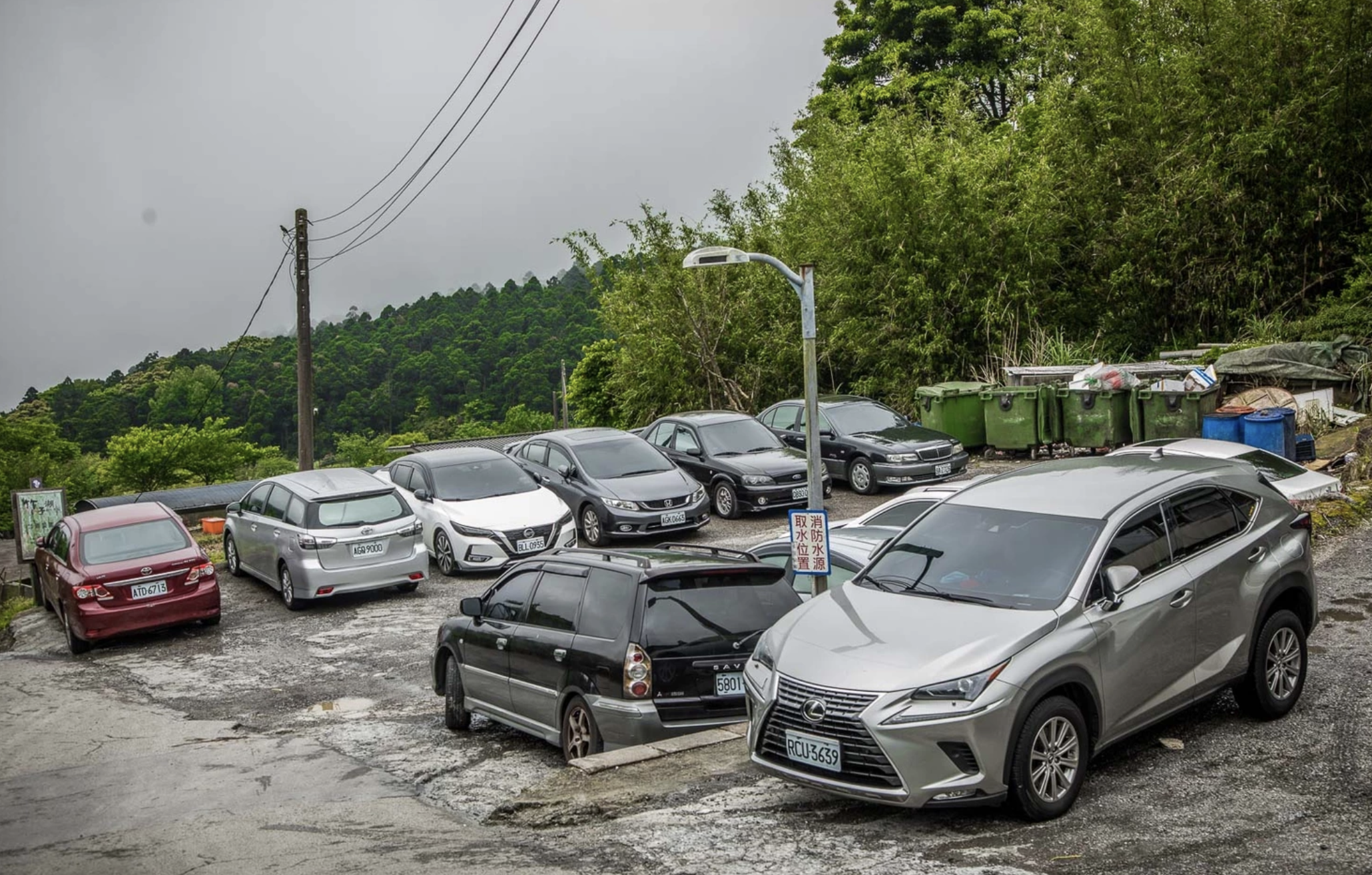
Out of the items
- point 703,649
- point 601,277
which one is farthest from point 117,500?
point 703,649

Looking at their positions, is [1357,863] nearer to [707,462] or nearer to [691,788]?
[691,788]

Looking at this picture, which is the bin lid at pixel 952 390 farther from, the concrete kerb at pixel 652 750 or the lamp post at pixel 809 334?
the concrete kerb at pixel 652 750

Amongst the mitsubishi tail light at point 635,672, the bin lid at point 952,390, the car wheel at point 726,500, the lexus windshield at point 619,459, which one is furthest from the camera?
the bin lid at point 952,390

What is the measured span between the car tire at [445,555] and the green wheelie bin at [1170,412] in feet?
38.4

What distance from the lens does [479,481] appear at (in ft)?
59.7

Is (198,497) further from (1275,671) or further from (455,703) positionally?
(1275,671)

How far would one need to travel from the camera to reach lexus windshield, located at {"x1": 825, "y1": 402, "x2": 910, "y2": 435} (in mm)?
21172

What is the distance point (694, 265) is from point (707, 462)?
30.5 ft

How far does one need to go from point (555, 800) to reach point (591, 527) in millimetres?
11297

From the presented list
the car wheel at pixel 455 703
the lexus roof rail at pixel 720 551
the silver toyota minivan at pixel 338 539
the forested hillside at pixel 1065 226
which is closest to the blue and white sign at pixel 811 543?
the lexus roof rail at pixel 720 551

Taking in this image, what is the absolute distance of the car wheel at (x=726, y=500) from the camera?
64.7ft

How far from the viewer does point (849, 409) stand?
21.7m

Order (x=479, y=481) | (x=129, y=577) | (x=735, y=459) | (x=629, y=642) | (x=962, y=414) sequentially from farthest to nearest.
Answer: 1. (x=962, y=414)
2. (x=735, y=459)
3. (x=479, y=481)
4. (x=129, y=577)
5. (x=629, y=642)

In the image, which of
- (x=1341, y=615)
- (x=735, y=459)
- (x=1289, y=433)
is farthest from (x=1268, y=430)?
(x=735, y=459)
